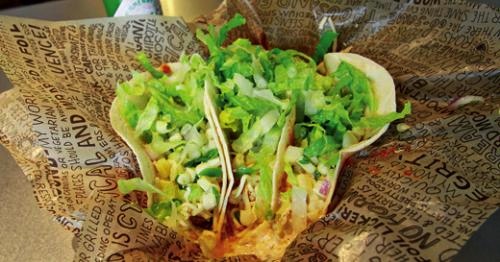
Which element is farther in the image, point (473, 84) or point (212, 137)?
point (473, 84)

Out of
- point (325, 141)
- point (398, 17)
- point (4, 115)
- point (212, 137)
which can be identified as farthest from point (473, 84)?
point (4, 115)

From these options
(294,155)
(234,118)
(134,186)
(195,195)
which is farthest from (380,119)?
(134,186)

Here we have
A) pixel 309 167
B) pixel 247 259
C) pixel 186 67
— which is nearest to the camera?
pixel 247 259

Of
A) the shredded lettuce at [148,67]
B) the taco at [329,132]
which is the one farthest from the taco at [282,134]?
the shredded lettuce at [148,67]

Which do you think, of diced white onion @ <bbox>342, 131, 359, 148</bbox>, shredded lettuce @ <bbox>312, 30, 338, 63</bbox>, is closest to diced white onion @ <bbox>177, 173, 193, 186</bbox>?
diced white onion @ <bbox>342, 131, 359, 148</bbox>

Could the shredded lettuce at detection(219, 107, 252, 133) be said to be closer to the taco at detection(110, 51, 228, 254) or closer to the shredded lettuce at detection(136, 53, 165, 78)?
the taco at detection(110, 51, 228, 254)

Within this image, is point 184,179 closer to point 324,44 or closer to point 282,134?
point 282,134

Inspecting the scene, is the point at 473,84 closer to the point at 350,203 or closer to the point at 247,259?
the point at 350,203
